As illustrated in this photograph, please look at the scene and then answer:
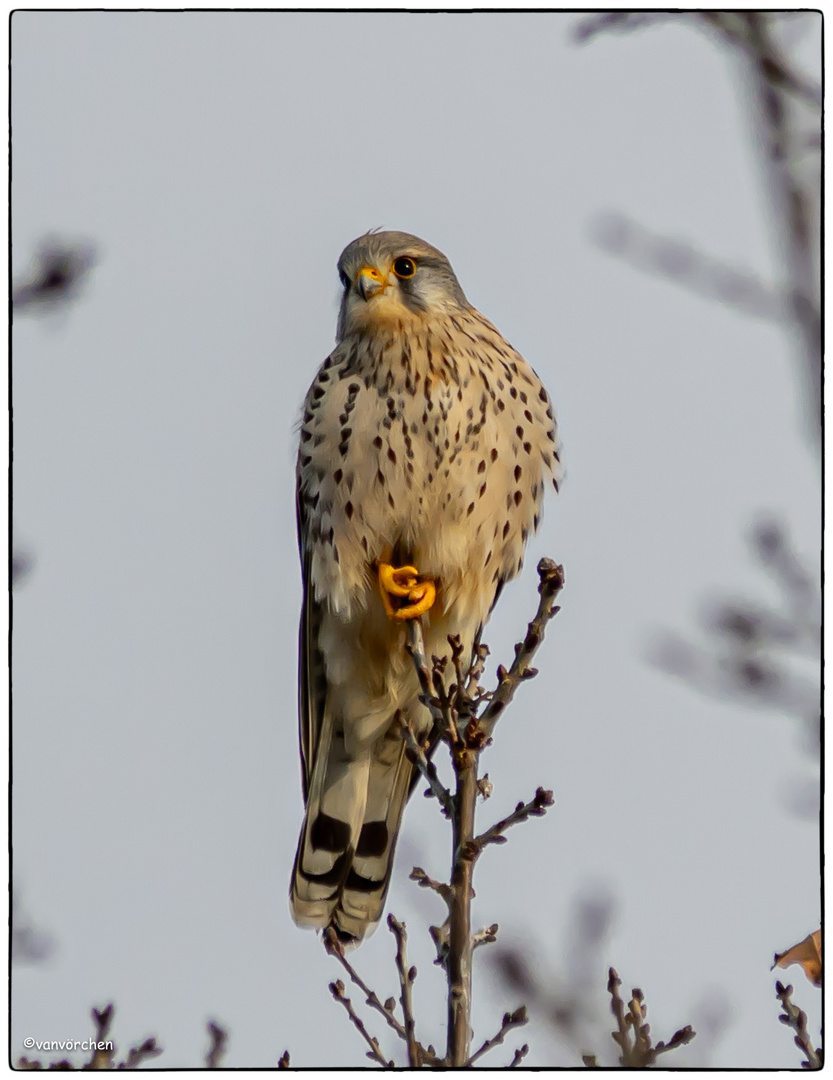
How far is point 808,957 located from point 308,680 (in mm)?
1657

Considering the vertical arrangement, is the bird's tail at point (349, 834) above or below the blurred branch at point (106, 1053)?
above

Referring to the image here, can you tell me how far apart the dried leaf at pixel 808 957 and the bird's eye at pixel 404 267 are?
1.93 metres

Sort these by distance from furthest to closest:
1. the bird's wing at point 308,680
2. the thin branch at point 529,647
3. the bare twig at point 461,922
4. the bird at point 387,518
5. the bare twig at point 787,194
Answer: the bird's wing at point 308,680 → the bird at point 387,518 → the thin branch at point 529,647 → the bare twig at point 461,922 → the bare twig at point 787,194

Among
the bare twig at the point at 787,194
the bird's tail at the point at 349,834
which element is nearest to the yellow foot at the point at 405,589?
the bird's tail at the point at 349,834

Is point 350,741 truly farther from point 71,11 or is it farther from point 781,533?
point 71,11

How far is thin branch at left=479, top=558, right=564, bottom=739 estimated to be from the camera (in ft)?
8.02

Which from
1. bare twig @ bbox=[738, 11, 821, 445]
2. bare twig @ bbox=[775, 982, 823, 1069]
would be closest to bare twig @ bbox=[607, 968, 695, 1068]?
bare twig @ bbox=[775, 982, 823, 1069]

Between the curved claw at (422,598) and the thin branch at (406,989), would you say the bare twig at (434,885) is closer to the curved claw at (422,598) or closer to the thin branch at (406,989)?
the thin branch at (406,989)

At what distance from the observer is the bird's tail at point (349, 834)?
143 inches

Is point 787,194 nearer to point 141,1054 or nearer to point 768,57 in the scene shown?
point 768,57

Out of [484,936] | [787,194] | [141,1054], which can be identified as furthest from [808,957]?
[787,194]

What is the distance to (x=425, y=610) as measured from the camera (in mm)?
3506

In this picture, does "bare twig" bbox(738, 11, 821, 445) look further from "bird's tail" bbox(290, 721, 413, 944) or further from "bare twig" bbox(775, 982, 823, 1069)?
"bird's tail" bbox(290, 721, 413, 944)

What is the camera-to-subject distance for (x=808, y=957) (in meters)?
2.57
